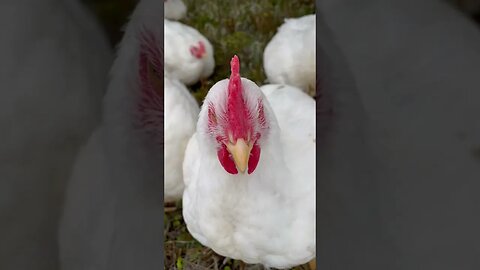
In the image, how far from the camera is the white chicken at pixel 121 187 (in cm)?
66

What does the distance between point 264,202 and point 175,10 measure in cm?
96

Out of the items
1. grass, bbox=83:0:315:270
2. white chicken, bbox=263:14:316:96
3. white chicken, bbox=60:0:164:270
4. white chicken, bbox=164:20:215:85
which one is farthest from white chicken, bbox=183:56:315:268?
white chicken, bbox=164:20:215:85

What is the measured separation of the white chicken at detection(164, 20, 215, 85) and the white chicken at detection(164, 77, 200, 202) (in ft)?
0.83

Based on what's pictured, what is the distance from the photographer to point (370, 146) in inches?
27.8

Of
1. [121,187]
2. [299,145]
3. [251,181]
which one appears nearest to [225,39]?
[299,145]

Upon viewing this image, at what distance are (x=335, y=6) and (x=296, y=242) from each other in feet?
1.67

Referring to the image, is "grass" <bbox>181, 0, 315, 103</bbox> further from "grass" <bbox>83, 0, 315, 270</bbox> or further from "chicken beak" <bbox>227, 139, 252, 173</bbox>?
"chicken beak" <bbox>227, 139, 252, 173</bbox>

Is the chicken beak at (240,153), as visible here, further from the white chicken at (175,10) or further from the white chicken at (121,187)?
the white chicken at (175,10)

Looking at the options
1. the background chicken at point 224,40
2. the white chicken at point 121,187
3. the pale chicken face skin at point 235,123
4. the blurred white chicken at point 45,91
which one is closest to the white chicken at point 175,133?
the background chicken at point 224,40

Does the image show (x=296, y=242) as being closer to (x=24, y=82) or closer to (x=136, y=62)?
(x=136, y=62)

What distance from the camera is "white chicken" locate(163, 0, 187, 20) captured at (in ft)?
5.51

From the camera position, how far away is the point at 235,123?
865 mm

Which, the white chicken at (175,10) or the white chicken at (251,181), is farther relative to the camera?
the white chicken at (175,10)

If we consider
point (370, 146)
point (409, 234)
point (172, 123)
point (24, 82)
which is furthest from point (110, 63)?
point (172, 123)
